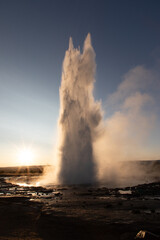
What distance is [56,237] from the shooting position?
Result: 10570mm

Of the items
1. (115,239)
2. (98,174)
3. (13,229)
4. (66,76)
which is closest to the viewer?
(115,239)

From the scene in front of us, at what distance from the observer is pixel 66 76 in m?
50.1

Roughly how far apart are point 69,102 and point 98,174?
1817 centimetres

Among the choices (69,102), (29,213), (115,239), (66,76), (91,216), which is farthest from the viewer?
(66,76)

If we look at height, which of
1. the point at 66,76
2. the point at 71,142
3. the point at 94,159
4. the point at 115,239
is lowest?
the point at 115,239

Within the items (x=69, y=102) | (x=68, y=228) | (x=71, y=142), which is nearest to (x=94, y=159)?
(x=71, y=142)

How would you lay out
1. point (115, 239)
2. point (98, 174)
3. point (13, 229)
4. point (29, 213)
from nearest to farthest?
1. point (115, 239)
2. point (13, 229)
3. point (29, 213)
4. point (98, 174)

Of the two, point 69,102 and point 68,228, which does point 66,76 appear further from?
point 68,228

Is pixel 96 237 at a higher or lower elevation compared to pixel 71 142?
lower

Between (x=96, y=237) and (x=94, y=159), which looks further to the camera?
(x=94, y=159)

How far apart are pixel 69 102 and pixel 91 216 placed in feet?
113

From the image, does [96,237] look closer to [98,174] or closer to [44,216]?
[44,216]

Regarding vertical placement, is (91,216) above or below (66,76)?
below

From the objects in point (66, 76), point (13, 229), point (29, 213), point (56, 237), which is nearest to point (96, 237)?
point (56, 237)
